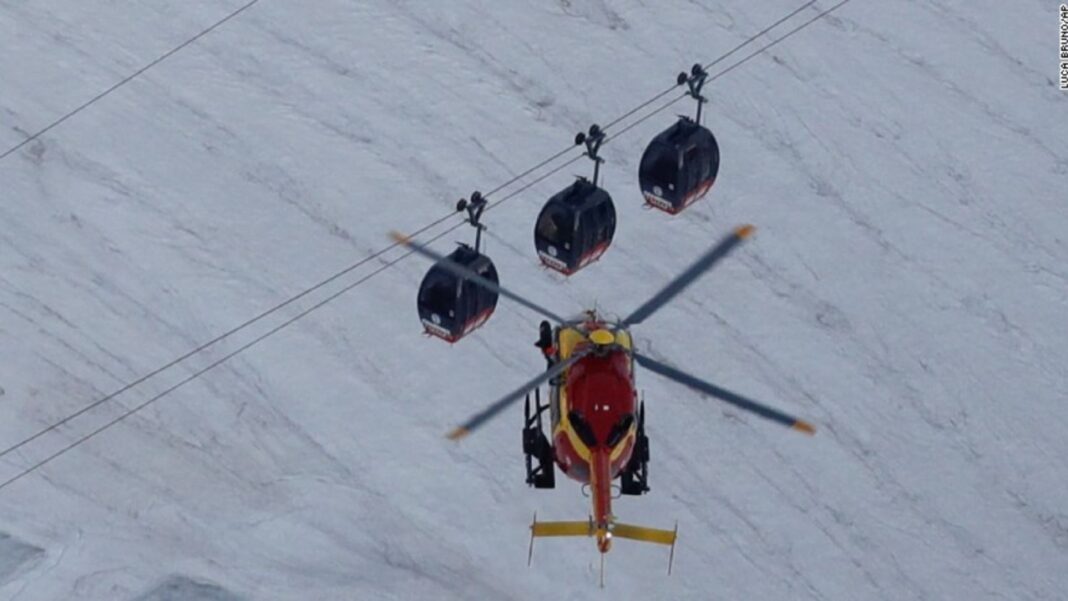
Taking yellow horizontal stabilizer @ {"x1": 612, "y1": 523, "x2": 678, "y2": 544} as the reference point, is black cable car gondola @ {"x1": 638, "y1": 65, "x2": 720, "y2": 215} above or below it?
above

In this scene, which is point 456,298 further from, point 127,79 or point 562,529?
point 127,79

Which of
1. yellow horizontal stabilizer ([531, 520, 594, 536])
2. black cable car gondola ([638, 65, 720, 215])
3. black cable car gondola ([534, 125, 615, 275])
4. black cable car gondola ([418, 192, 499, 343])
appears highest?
black cable car gondola ([638, 65, 720, 215])

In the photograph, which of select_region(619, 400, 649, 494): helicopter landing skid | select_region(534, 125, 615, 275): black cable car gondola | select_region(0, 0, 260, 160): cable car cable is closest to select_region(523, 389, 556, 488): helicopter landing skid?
select_region(619, 400, 649, 494): helicopter landing skid

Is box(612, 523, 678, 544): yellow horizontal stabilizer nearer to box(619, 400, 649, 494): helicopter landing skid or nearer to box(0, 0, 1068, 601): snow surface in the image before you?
box(619, 400, 649, 494): helicopter landing skid

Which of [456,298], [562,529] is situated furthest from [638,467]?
[456,298]

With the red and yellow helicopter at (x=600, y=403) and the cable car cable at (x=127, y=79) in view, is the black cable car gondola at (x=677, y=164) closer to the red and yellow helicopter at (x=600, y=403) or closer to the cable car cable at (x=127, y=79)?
the red and yellow helicopter at (x=600, y=403)
